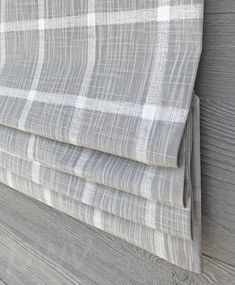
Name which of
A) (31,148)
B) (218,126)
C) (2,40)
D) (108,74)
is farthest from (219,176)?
(2,40)

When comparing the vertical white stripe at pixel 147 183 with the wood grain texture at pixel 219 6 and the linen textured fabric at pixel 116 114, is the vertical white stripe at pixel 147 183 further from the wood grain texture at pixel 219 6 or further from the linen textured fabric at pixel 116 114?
the wood grain texture at pixel 219 6

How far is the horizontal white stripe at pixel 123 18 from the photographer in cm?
43

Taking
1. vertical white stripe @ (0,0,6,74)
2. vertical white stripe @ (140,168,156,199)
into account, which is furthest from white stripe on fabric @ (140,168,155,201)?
vertical white stripe @ (0,0,6,74)

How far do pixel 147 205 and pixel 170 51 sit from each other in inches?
7.1

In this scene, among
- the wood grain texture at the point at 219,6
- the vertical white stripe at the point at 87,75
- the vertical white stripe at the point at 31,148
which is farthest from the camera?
the vertical white stripe at the point at 31,148

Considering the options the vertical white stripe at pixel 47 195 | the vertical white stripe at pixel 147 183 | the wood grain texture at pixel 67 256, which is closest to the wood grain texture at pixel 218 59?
the vertical white stripe at pixel 147 183

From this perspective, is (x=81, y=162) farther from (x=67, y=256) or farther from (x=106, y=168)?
(x=67, y=256)

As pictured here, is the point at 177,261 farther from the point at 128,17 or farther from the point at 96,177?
the point at 128,17

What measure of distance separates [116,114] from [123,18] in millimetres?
113

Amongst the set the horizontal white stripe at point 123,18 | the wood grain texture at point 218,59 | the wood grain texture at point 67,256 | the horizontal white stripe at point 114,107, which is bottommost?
the wood grain texture at point 67,256

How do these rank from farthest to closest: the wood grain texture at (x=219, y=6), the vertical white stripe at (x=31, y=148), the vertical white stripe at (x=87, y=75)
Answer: the vertical white stripe at (x=31, y=148) < the vertical white stripe at (x=87, y=75) < the wood grain texture at (x=219, y=6)

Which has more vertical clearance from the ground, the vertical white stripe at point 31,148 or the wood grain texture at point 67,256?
the vertical white stripe at point 31,148

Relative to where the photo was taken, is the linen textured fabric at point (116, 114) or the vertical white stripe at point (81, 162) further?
the vertical white stripe at point (81, 162)

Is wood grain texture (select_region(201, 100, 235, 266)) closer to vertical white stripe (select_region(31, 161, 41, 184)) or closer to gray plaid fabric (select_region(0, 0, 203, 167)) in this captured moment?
gray plaid fabric (select_region(0, 0, 203, 167))
